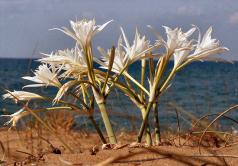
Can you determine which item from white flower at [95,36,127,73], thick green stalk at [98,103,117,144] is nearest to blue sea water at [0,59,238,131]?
thick green stalk at [98,103,117,144]

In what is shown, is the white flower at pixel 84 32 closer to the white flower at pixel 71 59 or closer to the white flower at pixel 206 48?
the white flower at pixel 71 59

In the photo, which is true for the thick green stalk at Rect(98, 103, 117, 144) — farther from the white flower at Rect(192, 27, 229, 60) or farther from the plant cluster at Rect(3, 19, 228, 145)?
the white flower at Rect(192, 27, 229, 60)

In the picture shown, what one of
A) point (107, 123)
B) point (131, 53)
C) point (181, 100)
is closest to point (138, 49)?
point (131, 53)

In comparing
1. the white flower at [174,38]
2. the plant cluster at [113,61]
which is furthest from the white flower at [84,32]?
the white flower at [174,38]

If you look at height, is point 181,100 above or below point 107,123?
above

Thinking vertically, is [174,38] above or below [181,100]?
below

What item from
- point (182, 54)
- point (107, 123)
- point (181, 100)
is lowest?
point (107, 123)

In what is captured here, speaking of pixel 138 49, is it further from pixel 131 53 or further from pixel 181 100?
pixel 181 100

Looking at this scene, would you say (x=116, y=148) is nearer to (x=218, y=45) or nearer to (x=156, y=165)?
(x=156, y=165)

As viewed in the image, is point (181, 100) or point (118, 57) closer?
point (118, 57)

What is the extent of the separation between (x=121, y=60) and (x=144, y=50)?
8cm

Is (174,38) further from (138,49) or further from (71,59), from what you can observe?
(71,59)

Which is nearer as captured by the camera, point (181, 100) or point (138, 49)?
point (138, 49)

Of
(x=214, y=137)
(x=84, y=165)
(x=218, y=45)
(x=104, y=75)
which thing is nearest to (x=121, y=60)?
(x=104, y=75)
